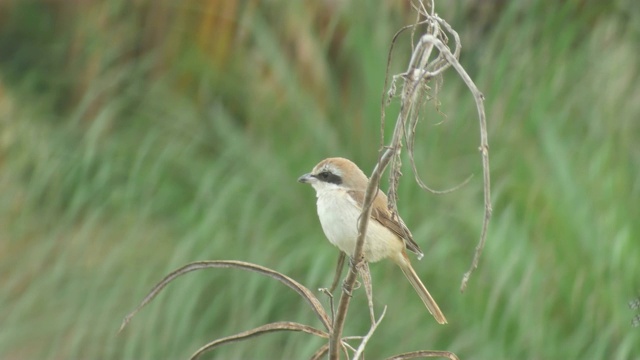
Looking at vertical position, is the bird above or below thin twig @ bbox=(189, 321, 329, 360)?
below

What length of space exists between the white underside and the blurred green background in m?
1.42

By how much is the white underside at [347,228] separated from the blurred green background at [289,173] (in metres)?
1.42

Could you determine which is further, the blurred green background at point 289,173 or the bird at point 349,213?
the blurred green background at point 289,173

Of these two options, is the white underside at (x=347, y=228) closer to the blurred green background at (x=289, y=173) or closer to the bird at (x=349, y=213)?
Answer: the bird at (x=349, y=213)

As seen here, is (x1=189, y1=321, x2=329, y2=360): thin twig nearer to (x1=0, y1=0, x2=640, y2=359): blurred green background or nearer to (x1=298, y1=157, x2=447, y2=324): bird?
A: (x1=298, y1=157, x2=447, y2=324): bird

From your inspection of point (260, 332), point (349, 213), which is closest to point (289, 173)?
point (349, 213)

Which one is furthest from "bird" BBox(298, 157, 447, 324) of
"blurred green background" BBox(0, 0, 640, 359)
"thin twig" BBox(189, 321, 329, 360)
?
"blurred green background" BBox(0, 0, 640, 359)

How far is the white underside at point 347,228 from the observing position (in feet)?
8.50

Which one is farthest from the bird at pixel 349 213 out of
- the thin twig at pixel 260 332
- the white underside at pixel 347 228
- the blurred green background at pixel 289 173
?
the blurred green background at pixel 289 173

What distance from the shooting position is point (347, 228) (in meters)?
2.60

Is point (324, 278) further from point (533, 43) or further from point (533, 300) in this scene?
point (533, 43)

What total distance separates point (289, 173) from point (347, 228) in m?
2.24

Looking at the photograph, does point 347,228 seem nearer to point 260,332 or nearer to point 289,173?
point 260,332

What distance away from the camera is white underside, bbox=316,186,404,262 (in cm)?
259
